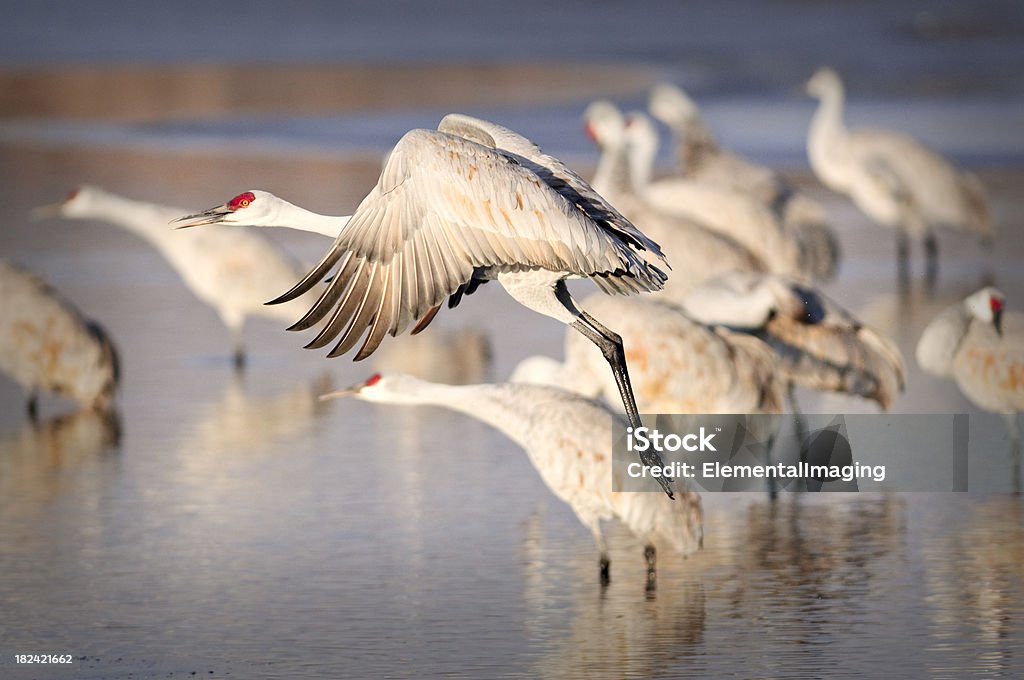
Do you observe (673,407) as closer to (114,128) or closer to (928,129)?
(928,129)

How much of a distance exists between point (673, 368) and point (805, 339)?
0.75 meters

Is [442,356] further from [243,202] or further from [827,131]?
[827,131]

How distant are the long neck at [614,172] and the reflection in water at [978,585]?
13.8 feet

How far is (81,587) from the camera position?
689 centimetres

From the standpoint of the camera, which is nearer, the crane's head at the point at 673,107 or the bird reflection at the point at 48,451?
the bird reflection at the point at 48,451

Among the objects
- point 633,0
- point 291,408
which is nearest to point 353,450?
point 291,408

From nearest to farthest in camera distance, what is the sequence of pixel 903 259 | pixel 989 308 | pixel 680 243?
pixel 989 308 < pixel 680 243 < pixel 903 259

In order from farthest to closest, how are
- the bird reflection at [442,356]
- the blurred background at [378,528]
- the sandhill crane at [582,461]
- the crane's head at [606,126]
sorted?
the crane's head at [606,126] < the bird reflection at [442,356] < the sandhill crane at [582,461] < the blurred background at [378,528]

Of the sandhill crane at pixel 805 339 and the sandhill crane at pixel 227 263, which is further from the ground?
the sandhill crane at pixel 227 263

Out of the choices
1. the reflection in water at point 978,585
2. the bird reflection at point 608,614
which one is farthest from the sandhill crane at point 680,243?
the bird reflection at point 608,614

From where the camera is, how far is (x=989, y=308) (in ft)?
28.1

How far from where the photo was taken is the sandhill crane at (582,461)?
22.7 ft

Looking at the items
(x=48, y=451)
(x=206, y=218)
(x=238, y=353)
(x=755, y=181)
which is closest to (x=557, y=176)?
(x=206, y=218)

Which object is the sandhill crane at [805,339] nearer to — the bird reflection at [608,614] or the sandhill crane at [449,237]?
the bird reflection at [608,614]
